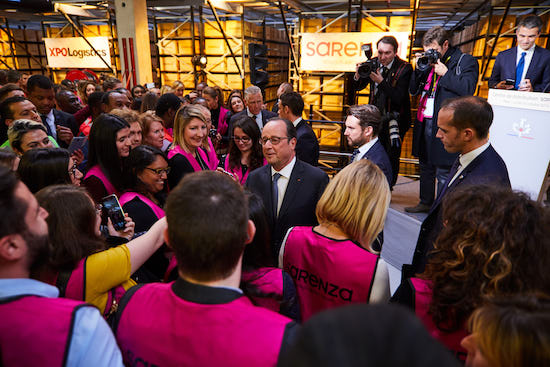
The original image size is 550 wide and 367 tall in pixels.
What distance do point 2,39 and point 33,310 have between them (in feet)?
51.7

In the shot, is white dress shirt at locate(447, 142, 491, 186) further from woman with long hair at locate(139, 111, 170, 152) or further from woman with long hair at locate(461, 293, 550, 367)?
woman with long hair at locate(139, 111, 170, 152)

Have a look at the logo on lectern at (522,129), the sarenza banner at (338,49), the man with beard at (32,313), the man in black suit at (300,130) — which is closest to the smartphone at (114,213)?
the man with beard at (32,313)

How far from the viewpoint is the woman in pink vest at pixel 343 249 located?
56.6 inches

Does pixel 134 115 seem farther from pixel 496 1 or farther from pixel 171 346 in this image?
pixel 496 1

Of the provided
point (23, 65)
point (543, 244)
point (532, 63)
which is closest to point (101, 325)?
point (543, 244)

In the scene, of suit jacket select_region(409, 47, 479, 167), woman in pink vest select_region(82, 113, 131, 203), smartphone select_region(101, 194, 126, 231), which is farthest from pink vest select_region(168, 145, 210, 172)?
suit jacket select_region(409, 47, 479, 167)

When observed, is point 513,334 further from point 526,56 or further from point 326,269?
point 526,56

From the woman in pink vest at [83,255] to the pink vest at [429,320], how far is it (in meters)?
1.17

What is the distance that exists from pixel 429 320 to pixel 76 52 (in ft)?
35.2

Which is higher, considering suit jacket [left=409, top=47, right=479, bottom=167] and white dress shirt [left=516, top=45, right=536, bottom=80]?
white dress shirt [left=516, top=45, right=536, bottom=80]

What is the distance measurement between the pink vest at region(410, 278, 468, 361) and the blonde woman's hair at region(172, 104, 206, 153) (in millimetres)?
2489

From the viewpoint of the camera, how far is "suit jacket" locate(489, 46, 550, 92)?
13.8 ft

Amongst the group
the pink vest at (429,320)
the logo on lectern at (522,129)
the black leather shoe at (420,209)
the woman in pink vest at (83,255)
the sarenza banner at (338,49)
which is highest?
the sarenza banner at (338,49)

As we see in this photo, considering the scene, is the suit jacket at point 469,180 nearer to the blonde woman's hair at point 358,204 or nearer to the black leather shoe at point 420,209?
the blonde woman's hair at point 358,204
